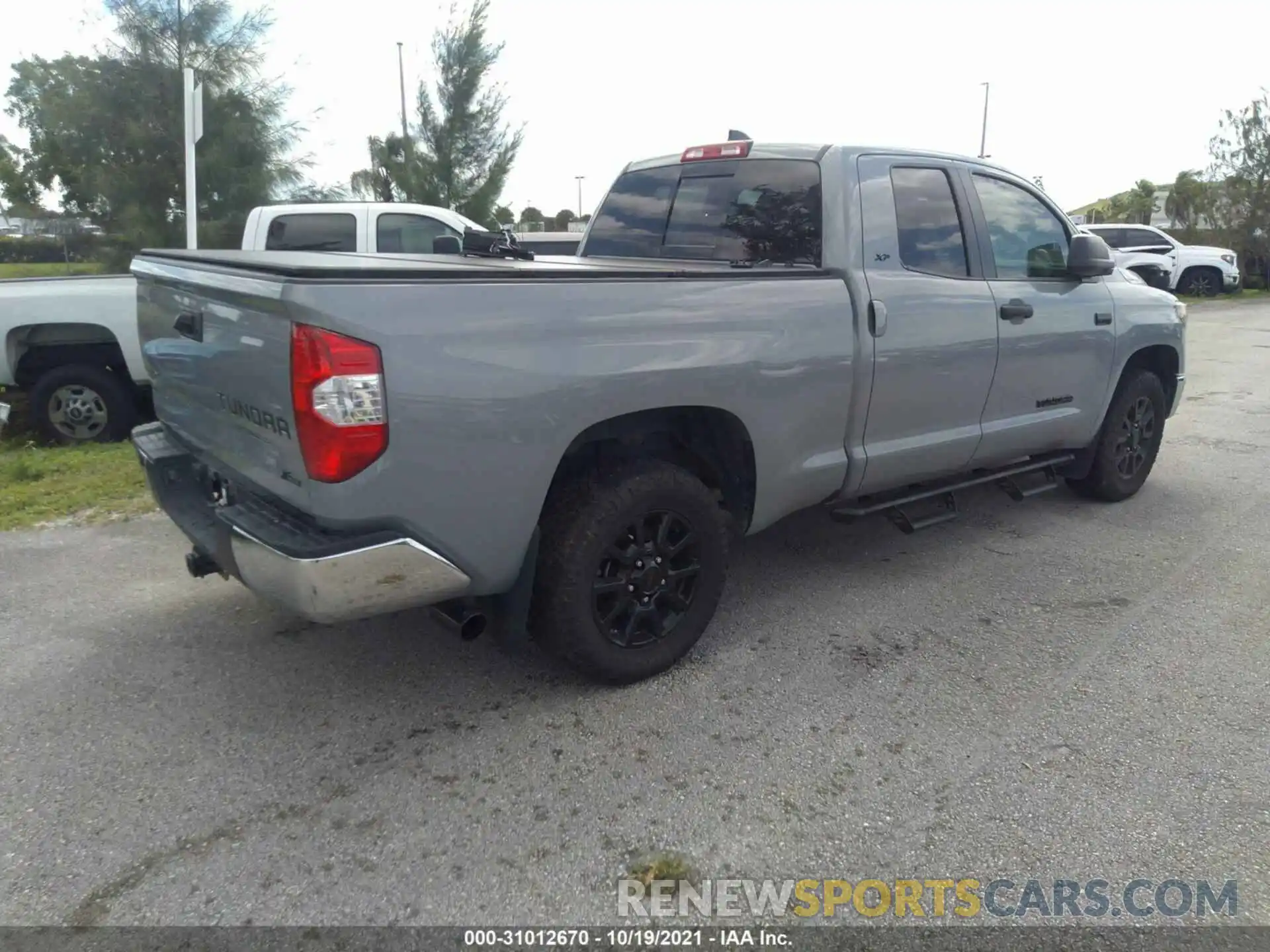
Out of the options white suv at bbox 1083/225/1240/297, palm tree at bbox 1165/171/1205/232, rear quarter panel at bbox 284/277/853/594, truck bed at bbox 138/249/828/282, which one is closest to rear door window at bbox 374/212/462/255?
truck bed at bbox 138/249/828/282

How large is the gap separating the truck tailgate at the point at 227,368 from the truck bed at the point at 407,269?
54 millimetres

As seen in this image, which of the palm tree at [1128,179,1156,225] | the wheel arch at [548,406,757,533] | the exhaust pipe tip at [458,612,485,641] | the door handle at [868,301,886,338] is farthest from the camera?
the palm tree at [1128,179,1156,225]

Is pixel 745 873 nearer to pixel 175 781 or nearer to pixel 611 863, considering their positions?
pixel 611 863

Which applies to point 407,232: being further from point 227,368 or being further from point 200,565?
point 227,368

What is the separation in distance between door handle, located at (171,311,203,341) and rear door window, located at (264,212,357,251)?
5142 mm

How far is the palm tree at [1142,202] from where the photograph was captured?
148 feet

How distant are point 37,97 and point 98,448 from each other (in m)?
13.0

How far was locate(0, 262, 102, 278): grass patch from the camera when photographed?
616 inches

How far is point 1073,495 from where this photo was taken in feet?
19.8

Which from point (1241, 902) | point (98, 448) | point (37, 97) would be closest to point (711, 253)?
point (1241, 902)

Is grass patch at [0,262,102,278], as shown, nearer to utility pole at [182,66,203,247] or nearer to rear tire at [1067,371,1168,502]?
utility pole at [182,66,203,247]

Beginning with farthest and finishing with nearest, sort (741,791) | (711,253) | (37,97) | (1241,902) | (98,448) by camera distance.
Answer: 1. (37,97)
2. (98,448)
3. (711,253)
4. (741,791)
5. (1241,902)

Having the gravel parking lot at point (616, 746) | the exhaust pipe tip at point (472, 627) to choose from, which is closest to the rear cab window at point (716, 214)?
the gravel parking lot at point (616, 746)

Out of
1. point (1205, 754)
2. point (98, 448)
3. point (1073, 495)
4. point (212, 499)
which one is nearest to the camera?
point (1205, 754)
